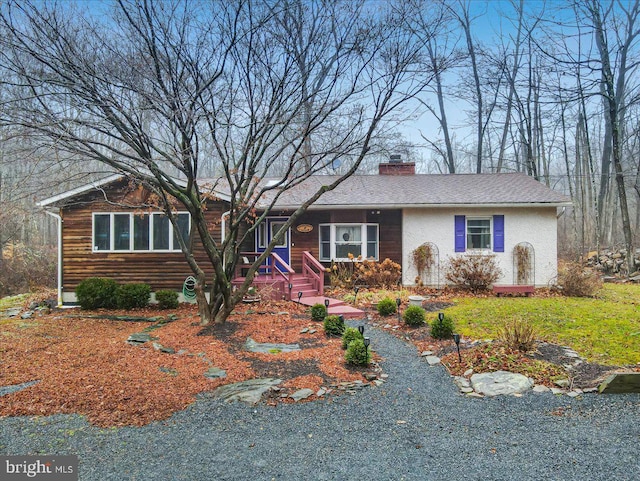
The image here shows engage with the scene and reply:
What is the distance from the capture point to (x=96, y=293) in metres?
10.3

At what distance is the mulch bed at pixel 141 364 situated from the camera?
4.19m

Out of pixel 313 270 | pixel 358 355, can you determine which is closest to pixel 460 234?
pixel 313 270

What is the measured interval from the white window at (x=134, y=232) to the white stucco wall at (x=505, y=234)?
675 cm

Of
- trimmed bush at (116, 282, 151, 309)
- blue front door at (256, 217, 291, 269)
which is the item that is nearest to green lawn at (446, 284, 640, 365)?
blue front door at (256, 217, 291, 269)

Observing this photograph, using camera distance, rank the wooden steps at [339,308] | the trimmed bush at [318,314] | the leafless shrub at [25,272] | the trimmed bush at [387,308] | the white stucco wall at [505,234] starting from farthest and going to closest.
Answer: the leafless shrub at [25,272] → the white stucco wall at [505,234] → the wooden steps at [339,308] → the trimmed bush at [387,308] → the trimmed bush at [318,314]

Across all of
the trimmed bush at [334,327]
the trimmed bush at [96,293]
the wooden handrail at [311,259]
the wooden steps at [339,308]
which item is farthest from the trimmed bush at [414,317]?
the trimmed bush at [96,293]

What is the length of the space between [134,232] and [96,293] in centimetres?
188

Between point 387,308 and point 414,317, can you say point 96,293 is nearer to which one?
point 387,308

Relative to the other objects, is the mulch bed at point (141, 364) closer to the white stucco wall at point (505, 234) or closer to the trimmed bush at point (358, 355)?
the trimmed bush at point (358, 355)

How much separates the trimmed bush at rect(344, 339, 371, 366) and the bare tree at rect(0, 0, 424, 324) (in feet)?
9.58

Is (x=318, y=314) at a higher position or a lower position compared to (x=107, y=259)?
lower

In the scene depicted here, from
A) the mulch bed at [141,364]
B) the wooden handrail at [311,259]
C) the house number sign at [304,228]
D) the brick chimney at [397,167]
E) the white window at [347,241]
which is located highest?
the brick chimney at [397,167]

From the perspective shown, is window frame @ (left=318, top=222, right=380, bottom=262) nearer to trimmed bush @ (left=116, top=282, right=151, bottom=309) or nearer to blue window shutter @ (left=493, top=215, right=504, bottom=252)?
blue window shutter @ (left=493, top=215, right=504, bottom=252)

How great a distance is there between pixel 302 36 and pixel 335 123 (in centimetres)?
168
